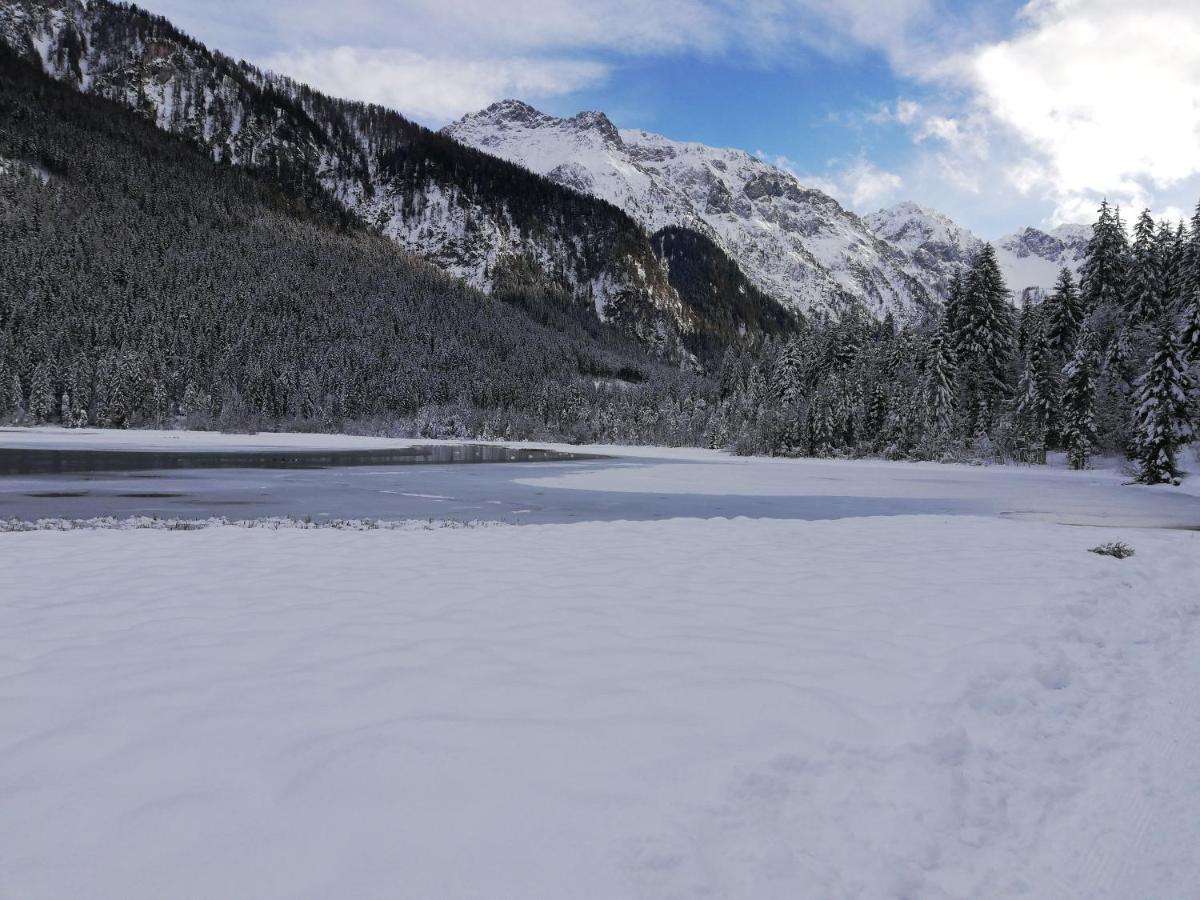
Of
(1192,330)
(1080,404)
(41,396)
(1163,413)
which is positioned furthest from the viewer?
(41,396)

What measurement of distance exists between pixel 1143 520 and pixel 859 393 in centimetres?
4476

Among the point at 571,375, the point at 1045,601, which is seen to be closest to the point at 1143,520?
the point at 1045,601

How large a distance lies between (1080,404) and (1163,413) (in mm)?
11101

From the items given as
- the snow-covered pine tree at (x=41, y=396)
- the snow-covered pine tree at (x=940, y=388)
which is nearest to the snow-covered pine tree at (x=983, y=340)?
the snow-covered pine tree at (x=940, y=388)

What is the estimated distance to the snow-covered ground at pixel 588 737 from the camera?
3.06m

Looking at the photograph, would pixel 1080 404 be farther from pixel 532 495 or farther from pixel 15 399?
pixel 15 399

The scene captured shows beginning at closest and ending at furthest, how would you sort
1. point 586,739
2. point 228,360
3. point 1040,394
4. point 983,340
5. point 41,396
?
point 586,739
point 1040,394
point 983,340
point 41,396
point 228,360

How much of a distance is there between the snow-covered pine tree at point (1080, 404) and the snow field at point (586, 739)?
50.0 metres

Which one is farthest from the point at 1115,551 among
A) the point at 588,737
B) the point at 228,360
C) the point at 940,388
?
the point at 228,360

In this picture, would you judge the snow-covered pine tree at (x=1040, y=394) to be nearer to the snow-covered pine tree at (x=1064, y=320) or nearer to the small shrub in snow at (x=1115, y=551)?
the snow-covered pine tree at (x=1064, y=320)

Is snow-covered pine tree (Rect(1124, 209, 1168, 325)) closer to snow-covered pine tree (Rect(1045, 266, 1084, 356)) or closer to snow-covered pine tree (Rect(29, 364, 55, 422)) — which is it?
snow-covered pine tree (Rect(1045, 266, 1084, 356))

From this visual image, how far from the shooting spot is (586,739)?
4.20m

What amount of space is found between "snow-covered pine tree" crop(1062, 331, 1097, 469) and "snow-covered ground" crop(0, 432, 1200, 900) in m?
49.4

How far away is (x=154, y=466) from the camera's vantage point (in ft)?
125
